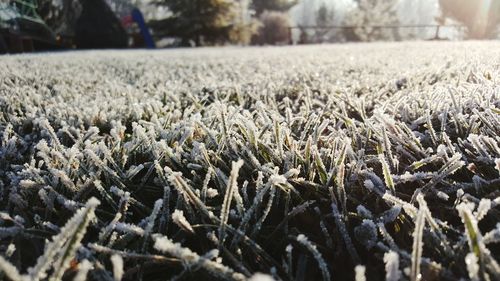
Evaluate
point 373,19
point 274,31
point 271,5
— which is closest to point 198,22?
point 274,31

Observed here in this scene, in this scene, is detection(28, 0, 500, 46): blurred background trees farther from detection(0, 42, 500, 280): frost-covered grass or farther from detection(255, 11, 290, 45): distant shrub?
detection(0, 42, 500, 280): frost-covered grass

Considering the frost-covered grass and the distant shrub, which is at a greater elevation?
the frost-covered grass

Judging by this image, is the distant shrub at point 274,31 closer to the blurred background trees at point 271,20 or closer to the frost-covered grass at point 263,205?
the blurred background trees at point 271,20

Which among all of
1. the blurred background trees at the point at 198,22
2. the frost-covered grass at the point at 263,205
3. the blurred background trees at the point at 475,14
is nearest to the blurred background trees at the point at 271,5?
the blurred background trees at the point at 475,14

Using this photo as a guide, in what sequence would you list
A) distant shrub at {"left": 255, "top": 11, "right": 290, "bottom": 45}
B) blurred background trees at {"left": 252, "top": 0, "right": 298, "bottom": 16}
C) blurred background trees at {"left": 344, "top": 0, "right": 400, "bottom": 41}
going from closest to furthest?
distant shrub at {"left": 255, "top": 11, "right": 290, "bottom": 45} → blurred background trees at {"left": 252, "top": 0, "right": 298, "bottom": 16} → blurred background trees at {"left": 344, "top": 0, "right": 400, "bottom": 41}

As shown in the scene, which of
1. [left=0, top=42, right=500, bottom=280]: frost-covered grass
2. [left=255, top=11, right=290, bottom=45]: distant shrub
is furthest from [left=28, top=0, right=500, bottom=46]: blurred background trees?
[left=0, top=42, right=500, bottom=280]: frost-covered grass

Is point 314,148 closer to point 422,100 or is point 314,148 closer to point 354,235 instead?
point 354,235

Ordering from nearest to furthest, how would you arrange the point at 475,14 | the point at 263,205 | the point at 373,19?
1. the point at 263,205
2. the point at 475,14
3. the point at 373,19

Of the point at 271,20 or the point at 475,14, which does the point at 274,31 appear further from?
the point at 475,14

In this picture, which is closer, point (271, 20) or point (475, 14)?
point (271, 20)

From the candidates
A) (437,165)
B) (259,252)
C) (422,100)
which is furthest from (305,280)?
(422,100)

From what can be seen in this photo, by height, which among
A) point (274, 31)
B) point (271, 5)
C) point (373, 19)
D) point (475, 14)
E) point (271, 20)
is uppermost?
point (271, 5)

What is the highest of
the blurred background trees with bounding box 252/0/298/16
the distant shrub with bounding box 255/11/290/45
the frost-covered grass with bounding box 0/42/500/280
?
the blurred background trees with bounding box 252/0/298/16

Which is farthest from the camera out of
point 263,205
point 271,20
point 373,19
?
point 373,19
